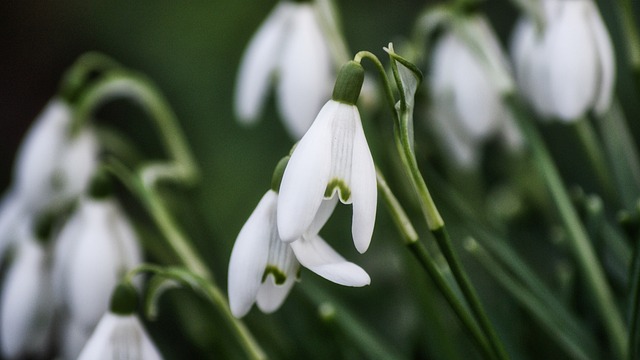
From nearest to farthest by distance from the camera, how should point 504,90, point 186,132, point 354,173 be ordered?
point 354,173 → point 504,90 → point 186,132

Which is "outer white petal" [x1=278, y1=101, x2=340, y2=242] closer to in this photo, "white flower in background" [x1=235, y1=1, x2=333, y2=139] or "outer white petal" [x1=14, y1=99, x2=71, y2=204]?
"white flower in background" [x1=235, y1=1, x2=333, y2=139]

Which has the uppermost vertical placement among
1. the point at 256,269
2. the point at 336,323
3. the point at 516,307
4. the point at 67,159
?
the point at 67,159

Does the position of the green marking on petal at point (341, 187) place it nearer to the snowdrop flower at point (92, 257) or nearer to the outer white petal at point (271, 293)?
the outer white petal at point (271, 293)

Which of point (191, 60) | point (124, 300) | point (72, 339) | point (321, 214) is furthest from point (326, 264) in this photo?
point (191, 60)

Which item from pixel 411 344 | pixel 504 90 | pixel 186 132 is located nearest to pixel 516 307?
pixel 411 344

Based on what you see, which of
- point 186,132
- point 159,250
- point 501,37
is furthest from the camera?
point 186,132

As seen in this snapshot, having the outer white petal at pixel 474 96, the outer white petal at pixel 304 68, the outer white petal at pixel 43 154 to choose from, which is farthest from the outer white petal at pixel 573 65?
the outer white petal at pixel 43 154

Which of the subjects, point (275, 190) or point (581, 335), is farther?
point (581, 335)

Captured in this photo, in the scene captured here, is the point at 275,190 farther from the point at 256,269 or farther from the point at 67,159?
the point at 67,159
